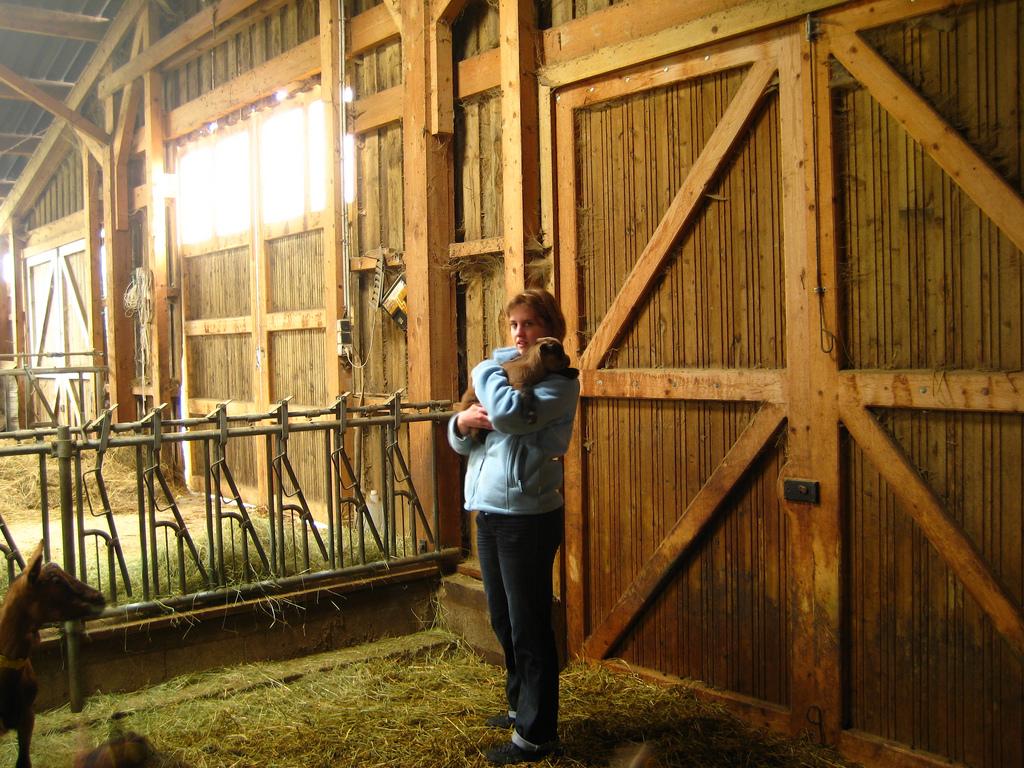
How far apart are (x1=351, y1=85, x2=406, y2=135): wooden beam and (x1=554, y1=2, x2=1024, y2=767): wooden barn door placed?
1571 millimetres

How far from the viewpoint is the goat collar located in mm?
2811

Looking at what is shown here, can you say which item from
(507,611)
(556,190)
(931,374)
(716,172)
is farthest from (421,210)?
(931,374)

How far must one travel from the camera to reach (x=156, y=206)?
8.38 meters

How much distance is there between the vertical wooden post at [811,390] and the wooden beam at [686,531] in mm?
139

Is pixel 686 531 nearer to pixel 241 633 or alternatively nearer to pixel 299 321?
pixel 241 633

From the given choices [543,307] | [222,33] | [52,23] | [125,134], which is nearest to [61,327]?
[125,134]

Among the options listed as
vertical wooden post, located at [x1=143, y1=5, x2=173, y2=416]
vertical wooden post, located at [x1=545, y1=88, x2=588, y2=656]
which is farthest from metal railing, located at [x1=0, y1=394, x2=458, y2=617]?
vertical wooden post, located at [x1=143, y1=5, x2=173, y2=416]

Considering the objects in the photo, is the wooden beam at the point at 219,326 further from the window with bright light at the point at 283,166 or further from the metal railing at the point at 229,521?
the metal railing at the point at 229,521

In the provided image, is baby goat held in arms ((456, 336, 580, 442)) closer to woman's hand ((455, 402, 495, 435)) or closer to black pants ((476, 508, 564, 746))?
woman's hand ((455, 402, 495, 435))

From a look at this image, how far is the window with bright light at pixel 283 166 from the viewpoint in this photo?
675cm

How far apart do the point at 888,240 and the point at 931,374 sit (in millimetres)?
498

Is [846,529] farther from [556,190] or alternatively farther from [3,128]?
[3,128]

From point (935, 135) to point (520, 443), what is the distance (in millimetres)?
1727

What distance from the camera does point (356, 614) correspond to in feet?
14.9
